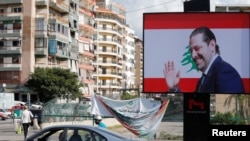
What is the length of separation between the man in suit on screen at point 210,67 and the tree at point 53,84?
52850mm

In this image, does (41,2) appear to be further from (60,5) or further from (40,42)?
(40,42)

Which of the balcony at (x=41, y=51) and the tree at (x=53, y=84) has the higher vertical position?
the balcony at (x=41, y=51)

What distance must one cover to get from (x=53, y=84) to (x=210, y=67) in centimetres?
5540

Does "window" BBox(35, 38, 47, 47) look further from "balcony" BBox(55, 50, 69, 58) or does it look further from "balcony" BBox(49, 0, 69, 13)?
"balcony" BBox(49, 0, 69, 13)

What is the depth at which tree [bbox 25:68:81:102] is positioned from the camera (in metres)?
67.8

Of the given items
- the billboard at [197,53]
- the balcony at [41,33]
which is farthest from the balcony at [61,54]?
the billboard at [197,53]

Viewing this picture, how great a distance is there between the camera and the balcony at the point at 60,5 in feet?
241

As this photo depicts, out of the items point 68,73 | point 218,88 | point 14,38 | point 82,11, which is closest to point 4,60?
point 14,38

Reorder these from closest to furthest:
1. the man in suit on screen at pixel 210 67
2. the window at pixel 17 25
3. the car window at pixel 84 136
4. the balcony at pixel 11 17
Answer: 1. the car window at pixel 84 136
2. the man in suit on screen at pixel 210 67
3. the balcony at pixel 11 17
4. the window at pixel 17 25

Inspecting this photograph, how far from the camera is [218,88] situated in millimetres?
15789

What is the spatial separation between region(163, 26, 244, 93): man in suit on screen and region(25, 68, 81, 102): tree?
52850 mm

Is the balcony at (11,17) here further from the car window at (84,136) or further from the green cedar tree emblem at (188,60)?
the car window at (84,136)

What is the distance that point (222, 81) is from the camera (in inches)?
623

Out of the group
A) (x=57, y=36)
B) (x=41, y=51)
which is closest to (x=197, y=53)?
(x=41, y=51)
